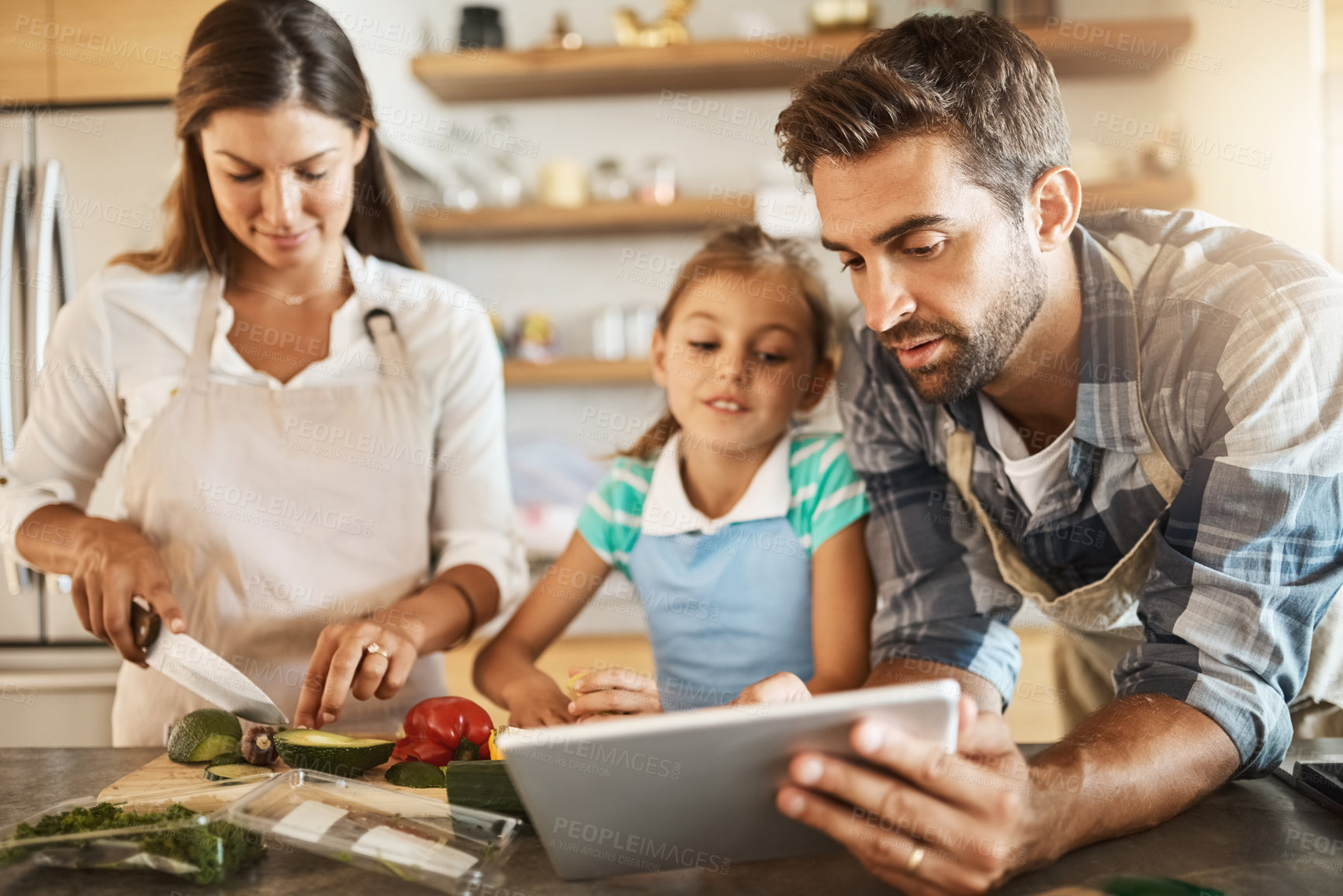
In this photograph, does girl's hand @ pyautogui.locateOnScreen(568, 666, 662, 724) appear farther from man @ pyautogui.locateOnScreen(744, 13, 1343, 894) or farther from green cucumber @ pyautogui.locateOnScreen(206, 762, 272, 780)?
green cucumber @ pyautogui.locateOnScreen(206, 762, 272, 780)

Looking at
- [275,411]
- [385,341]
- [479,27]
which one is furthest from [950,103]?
[479,27]

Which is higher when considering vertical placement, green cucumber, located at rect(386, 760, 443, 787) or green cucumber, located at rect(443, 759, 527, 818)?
green cucumber, located at rect(443, 759, 527, 818)

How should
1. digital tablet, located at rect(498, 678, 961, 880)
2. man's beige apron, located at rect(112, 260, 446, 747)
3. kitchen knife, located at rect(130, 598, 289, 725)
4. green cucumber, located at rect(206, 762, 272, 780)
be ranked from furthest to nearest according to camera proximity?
man's beige apron, located at rect(112, 260, 446, 747), kitchen knife, located at rect(130, 598, 289, 725), green cucumber, located at rect(206, 762, 272, 780), digital tablet, located at rect(498, 678, 961, 880)

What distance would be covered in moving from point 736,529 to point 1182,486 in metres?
0.56

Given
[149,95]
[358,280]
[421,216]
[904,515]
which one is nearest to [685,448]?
[904,515]

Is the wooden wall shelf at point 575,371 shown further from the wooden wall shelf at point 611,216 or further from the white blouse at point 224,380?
the white blouse at point 224,380

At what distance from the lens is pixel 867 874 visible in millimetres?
787

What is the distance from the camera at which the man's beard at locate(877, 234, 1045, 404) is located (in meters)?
1.09

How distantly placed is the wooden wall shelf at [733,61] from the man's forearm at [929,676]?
6.81 feet

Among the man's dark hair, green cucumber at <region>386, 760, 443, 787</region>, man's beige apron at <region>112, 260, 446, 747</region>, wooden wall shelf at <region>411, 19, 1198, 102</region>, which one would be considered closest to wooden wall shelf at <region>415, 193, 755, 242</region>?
wooden wall shelf at <region>411, 19, 1198, 102</region>

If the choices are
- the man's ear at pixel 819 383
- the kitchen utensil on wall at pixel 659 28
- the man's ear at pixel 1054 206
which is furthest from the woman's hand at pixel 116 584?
the kitchen utensil on wall at pixel 659 28

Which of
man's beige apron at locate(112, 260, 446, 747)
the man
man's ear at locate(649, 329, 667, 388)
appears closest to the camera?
the man

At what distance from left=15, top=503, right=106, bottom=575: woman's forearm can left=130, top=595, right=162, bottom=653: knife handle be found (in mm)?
113

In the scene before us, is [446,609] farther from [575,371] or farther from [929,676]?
[575,371]
